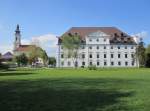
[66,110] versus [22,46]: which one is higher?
[22,46]

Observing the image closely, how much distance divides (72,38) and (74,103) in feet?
312

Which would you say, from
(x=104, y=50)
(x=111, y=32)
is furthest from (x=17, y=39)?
(x=104, y=50)

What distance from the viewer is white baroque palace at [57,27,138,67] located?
122062mm

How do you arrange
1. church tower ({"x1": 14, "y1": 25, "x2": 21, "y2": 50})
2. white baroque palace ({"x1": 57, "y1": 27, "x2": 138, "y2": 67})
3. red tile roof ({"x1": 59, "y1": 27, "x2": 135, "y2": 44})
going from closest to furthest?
1. white baroque palace ({"x1": 57, "y1": 27, "x2": 138, "y2": 67})
2. red tile roof ({"x1": 59, "y1": 27, "x2": 135, "y2": 44})
3. church tower ({"x1": 14, "y1": 25, "x2": 21, "y2": 50})

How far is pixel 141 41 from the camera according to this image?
11106cm

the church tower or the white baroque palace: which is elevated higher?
the church tower

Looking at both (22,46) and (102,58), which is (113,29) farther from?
(22,46)

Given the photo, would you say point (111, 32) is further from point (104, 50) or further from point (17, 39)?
point (17, 39)

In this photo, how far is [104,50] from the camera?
4847 inches

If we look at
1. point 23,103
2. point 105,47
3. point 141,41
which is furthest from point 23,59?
point 23,103

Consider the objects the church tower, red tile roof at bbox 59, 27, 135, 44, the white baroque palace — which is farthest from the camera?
the church tower

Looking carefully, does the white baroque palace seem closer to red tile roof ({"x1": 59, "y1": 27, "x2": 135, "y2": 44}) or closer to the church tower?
red tile roof ({"x1": 59, "y1": 27, "x2": 135, "y2": 44})

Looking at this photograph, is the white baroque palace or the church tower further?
the church tower

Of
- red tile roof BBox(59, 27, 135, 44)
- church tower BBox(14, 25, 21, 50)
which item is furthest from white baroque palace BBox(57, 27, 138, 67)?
church tower BBox(14, 25, 21, 50)
